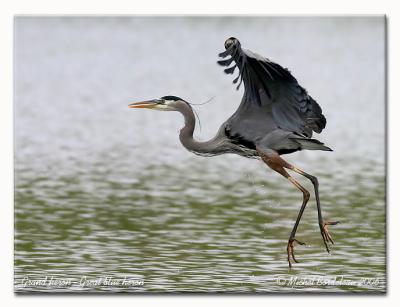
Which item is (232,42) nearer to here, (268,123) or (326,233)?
(268,123)

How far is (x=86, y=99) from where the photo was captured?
1445cm

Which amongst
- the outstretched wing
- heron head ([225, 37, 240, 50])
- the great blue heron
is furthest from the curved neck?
heron head ([225, 37, 240, 50])

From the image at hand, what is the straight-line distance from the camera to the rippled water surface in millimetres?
9719

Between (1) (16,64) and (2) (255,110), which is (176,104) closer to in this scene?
(2) (255,110)

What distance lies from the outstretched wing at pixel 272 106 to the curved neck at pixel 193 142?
0.52ft

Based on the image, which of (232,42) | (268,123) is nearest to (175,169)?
(268,123)

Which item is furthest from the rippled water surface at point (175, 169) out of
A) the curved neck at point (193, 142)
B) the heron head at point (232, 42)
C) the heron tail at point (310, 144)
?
the heron head at point (232, 42)

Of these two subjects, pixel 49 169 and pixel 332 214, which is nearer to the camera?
pixel 332 214

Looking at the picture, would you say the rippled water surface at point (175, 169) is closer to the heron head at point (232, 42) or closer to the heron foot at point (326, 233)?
the heron foot at point (326, 233)

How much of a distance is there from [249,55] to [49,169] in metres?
3.71

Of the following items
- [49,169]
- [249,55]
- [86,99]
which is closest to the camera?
[249,55]

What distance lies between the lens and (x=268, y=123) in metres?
9.41

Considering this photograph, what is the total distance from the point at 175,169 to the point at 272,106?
3.25 metres

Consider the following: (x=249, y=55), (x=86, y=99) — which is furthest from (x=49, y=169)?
(x=249, y=55)
